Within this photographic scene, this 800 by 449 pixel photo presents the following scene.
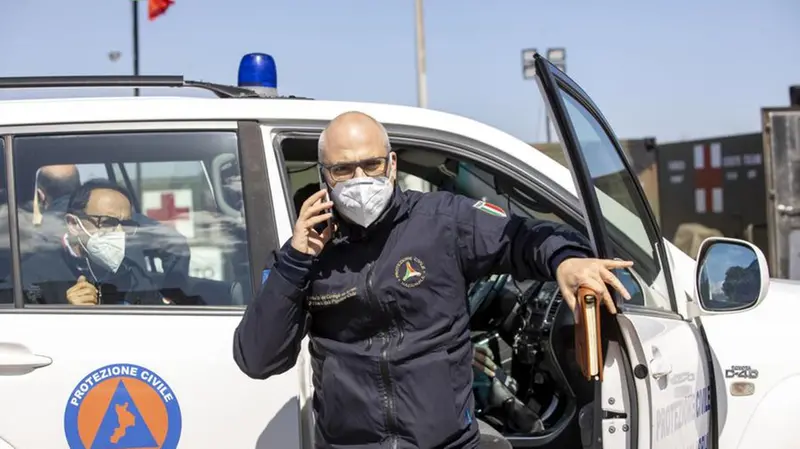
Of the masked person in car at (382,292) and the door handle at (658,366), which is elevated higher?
the masked person in car at (382,292)

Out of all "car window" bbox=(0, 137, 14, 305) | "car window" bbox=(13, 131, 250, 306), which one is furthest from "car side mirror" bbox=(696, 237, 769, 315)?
"car window" bbox=(0, 137, 14, 305)

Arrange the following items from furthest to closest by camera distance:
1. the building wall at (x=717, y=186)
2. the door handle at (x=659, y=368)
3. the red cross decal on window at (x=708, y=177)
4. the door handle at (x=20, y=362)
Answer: the red cross decal on window at (x=708, y=177) < the building wall at (x=717, y=186) < the door handle at (x=20, y=362) < the door handle at (x=659, y=368)

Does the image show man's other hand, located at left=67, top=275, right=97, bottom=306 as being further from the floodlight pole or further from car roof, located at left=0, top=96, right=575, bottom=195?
the floodlight pole

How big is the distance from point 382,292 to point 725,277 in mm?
1239

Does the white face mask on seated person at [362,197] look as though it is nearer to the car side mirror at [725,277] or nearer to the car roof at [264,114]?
the car roof at [264,114]

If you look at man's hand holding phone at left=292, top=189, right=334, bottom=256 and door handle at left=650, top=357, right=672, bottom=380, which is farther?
door handle at left=650, top=357, right=672, bottom=380

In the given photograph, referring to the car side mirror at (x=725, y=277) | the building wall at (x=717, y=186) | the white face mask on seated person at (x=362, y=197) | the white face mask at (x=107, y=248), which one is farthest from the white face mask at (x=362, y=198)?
the building wall at (x=717, y=186)

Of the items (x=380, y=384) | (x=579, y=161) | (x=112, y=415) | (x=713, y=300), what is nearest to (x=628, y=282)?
(x=713, y=300)

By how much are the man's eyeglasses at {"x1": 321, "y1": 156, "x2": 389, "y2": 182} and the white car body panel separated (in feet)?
1.88

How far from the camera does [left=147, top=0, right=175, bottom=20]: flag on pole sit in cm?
511

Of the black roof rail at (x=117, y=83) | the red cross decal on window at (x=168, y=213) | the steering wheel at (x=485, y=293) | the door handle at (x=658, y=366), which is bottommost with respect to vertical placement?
the door handle at (x=658, y=366)

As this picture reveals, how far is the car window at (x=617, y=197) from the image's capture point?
243 cm

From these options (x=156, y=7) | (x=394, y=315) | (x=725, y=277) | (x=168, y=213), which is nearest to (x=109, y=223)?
(x=168, y=213)

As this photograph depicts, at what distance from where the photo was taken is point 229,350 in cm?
253
